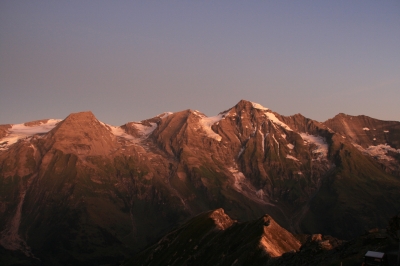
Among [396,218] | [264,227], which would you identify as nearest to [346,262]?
[396,218]

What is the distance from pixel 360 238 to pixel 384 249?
632 inches

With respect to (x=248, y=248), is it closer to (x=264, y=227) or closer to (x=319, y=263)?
(x=264, y=227)

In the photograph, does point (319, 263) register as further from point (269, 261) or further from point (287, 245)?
point (287, 245)

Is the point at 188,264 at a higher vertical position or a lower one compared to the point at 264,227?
lower

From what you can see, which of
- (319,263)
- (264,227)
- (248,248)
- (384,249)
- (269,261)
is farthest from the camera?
(264,227)

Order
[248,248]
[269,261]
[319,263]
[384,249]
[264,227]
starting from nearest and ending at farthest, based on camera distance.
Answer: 1. [384,249]
2. [319,263]
3. [269,261]
4. [248,248]
5. [264,227]

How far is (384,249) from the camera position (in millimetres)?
97188

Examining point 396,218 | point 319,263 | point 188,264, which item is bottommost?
point 188,264

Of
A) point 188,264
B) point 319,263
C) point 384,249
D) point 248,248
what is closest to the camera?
point 384,249

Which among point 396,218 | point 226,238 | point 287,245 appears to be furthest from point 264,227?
point 396,218

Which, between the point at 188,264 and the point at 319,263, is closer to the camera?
the point at 319,263

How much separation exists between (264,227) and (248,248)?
18.1m

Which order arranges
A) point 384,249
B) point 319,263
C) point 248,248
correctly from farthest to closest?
point 248,248
point 319,263
point 384,249

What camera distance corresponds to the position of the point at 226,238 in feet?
644
